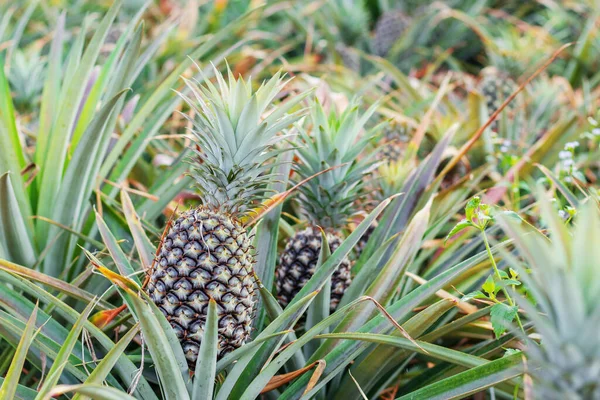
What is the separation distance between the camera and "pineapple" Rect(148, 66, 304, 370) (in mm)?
1126

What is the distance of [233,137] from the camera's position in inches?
47.3

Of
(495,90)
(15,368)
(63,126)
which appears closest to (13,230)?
(63,126)

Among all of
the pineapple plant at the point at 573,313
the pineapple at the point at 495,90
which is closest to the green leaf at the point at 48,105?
the pineapple plant at the point at 573,313

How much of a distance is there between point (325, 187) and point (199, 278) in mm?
445

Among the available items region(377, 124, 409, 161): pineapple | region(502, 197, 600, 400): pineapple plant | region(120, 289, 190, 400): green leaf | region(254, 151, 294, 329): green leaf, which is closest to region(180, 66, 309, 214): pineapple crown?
region(254, 151, 294, 329): green leaf

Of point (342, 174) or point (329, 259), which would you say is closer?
point (329, 259)

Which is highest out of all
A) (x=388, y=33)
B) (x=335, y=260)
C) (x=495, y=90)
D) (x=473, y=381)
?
(x=388, y=33)

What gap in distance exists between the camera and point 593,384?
66cm

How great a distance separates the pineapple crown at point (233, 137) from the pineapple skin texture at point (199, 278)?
0.25 ft

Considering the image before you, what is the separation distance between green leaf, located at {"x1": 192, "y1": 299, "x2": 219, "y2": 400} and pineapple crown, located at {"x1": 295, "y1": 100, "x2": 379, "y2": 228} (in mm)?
498

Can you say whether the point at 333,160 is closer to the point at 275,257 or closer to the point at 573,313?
the point at 275,257

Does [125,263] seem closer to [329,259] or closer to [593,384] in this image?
[329,259]

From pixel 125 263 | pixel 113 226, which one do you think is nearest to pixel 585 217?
pixel 125 263

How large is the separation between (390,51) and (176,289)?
2942 mm
